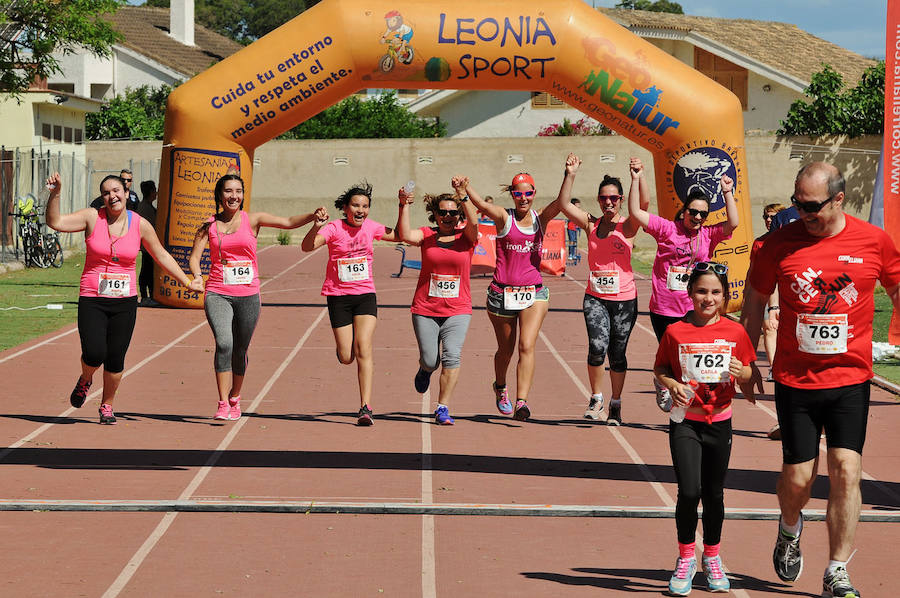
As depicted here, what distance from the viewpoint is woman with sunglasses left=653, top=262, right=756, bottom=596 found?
5.84 m

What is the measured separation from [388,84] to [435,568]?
1191cm

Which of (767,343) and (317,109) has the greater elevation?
(317,109)

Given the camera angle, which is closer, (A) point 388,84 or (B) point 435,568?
(B) point 435,568

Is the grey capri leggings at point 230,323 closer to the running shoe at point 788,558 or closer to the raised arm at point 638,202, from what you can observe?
the raised arm at point 638,202

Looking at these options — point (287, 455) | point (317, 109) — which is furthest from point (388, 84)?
point (287, 455)

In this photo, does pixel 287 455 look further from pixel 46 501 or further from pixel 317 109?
pixel 317 109

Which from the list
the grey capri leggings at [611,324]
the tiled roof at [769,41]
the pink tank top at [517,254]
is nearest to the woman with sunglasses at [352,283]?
the pink tank top at [517,254]

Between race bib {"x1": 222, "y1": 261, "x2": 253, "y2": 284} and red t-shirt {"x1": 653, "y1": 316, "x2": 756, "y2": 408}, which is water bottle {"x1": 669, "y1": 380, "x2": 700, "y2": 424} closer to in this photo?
red t-shirt {"x1": 653, "y1": 316, "x2": 756, "y2": 408}

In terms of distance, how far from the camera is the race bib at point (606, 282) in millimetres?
10102

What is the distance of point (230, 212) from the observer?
10148mm

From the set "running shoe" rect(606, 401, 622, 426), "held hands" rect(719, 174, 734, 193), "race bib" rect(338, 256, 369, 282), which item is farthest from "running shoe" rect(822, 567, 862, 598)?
"race bib" rect(338, 256, 369, 282)

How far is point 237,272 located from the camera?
33.1ft

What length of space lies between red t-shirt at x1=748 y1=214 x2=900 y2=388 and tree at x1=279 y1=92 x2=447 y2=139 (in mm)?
38225

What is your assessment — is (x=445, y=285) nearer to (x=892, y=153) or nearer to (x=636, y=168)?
(x=636, y=168)
